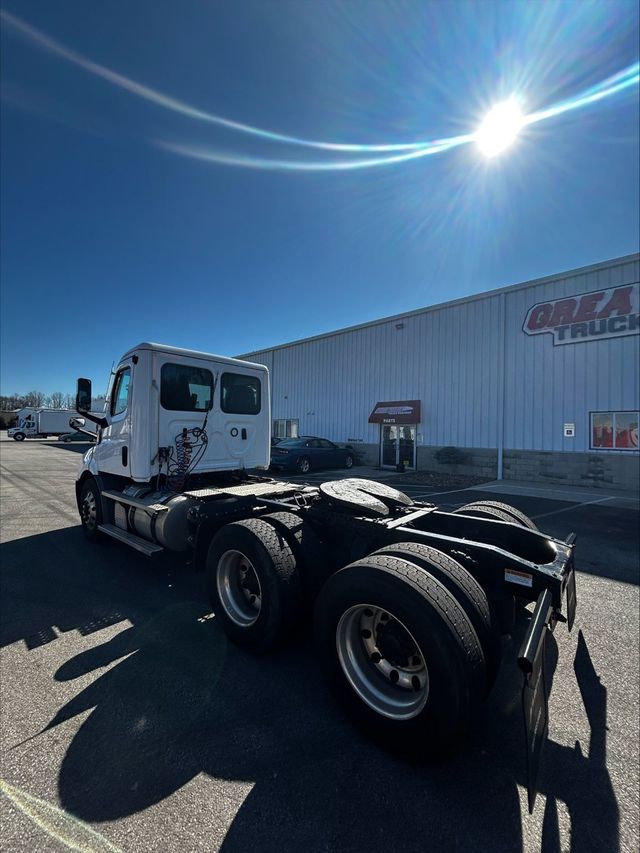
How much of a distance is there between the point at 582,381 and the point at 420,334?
7.75 m

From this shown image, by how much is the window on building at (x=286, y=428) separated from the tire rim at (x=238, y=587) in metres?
22.7

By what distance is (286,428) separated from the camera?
2761 cm

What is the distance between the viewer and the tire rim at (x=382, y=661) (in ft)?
7.63

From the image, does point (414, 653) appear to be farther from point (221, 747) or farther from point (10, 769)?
point (10, 769)

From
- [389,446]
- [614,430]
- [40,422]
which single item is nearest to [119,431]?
[614,430]

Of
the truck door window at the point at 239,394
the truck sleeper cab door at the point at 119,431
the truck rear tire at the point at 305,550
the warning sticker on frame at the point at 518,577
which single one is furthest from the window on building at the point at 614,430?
the truck sleeper cab door at the point at 119,431

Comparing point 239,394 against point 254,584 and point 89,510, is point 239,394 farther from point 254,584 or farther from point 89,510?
point 254,584

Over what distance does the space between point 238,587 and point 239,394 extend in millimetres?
3239

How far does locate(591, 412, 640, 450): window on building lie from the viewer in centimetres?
1446

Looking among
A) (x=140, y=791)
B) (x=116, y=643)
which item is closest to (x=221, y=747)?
(x=140, y=791)

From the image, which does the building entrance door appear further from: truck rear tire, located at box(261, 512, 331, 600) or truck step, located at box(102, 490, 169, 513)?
truck rear tire, located at box(261, 512, 331, 600)

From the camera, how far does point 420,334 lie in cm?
2047

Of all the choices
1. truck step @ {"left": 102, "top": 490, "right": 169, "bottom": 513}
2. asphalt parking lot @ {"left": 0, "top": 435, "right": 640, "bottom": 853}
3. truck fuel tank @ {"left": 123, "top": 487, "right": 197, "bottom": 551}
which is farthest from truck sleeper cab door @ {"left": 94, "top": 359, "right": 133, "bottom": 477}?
asphalt parking lot @ {"left": 0, "top": 435, "right": 640, "bottom": 853}

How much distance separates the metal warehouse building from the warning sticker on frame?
15495 mm
